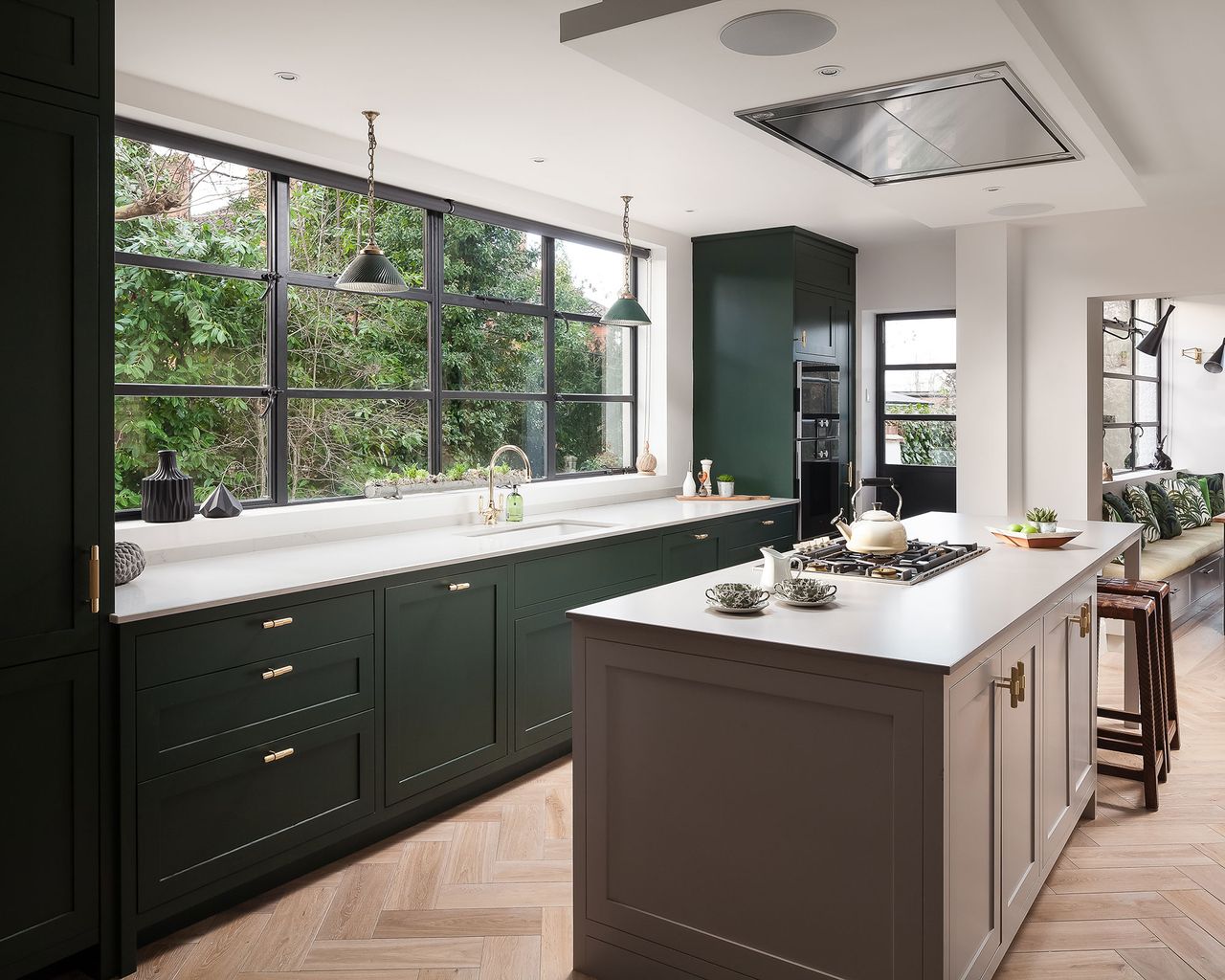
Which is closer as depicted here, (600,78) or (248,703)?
(248,703)

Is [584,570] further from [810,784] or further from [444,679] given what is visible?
[810,784]

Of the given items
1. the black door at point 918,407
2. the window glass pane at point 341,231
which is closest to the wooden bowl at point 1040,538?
the window glass pane at point 341,231

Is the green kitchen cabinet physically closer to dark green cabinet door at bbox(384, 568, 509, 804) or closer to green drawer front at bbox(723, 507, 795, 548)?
green drawer front at bbox(723, 507, 795, 548)

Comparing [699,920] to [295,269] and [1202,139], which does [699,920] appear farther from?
[1202,139]

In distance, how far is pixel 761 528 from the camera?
18.0 feet

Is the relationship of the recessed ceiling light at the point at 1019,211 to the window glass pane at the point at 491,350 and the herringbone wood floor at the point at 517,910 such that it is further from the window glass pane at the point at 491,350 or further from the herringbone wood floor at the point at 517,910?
the herringbone wood floor at the point at 517,910

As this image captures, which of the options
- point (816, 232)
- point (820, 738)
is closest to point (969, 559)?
point (820, 738)

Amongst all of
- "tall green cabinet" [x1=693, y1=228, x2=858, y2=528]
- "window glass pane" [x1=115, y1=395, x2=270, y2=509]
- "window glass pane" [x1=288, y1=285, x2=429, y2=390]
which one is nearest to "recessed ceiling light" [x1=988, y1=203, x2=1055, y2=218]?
"tall green cabinet" [x1=693, y1=228, x2=858, y2=528]

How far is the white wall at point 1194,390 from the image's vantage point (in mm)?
8609

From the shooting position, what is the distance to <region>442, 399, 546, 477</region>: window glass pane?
15.4ft

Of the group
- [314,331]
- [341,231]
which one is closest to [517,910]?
[314,331]

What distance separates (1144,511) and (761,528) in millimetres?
3136

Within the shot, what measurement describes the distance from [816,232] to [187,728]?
484cm

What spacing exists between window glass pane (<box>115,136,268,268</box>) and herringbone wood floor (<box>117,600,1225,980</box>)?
2227mm
